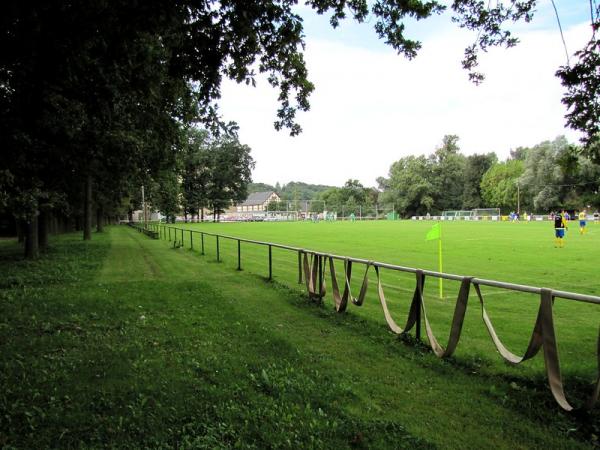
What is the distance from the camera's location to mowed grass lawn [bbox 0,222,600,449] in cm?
328

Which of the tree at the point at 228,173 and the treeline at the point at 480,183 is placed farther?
the tree at the point at 228,173

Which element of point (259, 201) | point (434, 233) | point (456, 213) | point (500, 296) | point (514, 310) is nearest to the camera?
point (514, 310)

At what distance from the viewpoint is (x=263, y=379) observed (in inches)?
169

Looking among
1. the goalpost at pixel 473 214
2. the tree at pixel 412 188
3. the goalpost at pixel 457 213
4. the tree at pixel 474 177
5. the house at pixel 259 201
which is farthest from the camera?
the house at pixel 259 201

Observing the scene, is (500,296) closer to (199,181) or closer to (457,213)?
(199,181)

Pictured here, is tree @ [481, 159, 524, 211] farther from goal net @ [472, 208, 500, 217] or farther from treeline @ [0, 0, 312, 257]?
treeline @ [0, 0, 312, 257]

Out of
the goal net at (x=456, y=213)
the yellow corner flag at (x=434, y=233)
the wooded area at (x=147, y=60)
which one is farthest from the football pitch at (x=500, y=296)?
the goal net at (x=456, y=213)

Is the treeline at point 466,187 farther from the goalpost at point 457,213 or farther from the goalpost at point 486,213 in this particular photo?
the goalpost at point 457,213

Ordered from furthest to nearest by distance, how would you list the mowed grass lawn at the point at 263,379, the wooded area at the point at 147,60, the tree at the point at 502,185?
the tree at the point at 502,185 → the wooded area at the point at 147,60 → the mowed grass lawn at the point at 263,379

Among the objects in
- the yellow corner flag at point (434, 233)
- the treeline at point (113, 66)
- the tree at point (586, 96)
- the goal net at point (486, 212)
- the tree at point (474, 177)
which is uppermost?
the tree at point (474, 177)

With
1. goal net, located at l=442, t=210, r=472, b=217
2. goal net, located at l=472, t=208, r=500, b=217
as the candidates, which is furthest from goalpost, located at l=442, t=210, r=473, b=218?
goal net, located at l=472, t=208, r=500, b=217

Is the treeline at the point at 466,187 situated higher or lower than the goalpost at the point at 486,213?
higher

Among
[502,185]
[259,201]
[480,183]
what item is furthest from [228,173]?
[259,201]

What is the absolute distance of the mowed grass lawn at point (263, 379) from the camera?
3.28 meters
